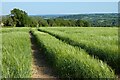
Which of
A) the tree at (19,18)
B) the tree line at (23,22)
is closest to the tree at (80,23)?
the tree line at (23,22)

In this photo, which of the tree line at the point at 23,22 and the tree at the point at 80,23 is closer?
the tree line at the point at 23,22

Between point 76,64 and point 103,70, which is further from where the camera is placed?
point 76,64

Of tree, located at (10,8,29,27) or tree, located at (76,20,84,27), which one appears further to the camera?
tree, located at (76,20,84,27)

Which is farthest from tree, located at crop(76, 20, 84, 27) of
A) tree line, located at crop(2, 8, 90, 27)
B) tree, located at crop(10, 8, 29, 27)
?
tree, located at crop(10, 8, 29, 27)

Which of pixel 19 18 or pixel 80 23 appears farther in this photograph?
pixel 80 23

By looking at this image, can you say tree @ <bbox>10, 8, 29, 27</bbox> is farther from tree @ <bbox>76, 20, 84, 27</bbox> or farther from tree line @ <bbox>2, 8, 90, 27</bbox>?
tree @ <bbox>76, 20, 84, 27</bbox>

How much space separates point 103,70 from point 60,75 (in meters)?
1.88

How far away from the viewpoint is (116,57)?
8.52m

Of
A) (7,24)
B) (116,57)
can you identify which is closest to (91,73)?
(116,57)

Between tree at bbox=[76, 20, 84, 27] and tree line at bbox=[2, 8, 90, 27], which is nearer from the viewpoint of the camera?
tree line at bbox=[2, 8, 90, 27]

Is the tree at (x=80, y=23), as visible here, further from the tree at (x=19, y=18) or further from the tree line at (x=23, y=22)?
the tree at (x=19, y=18)

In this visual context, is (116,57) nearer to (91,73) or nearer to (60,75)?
(60,75)

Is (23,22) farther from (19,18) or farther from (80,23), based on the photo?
(80,23)

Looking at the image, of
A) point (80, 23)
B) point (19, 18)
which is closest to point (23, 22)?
point (19, 18)
